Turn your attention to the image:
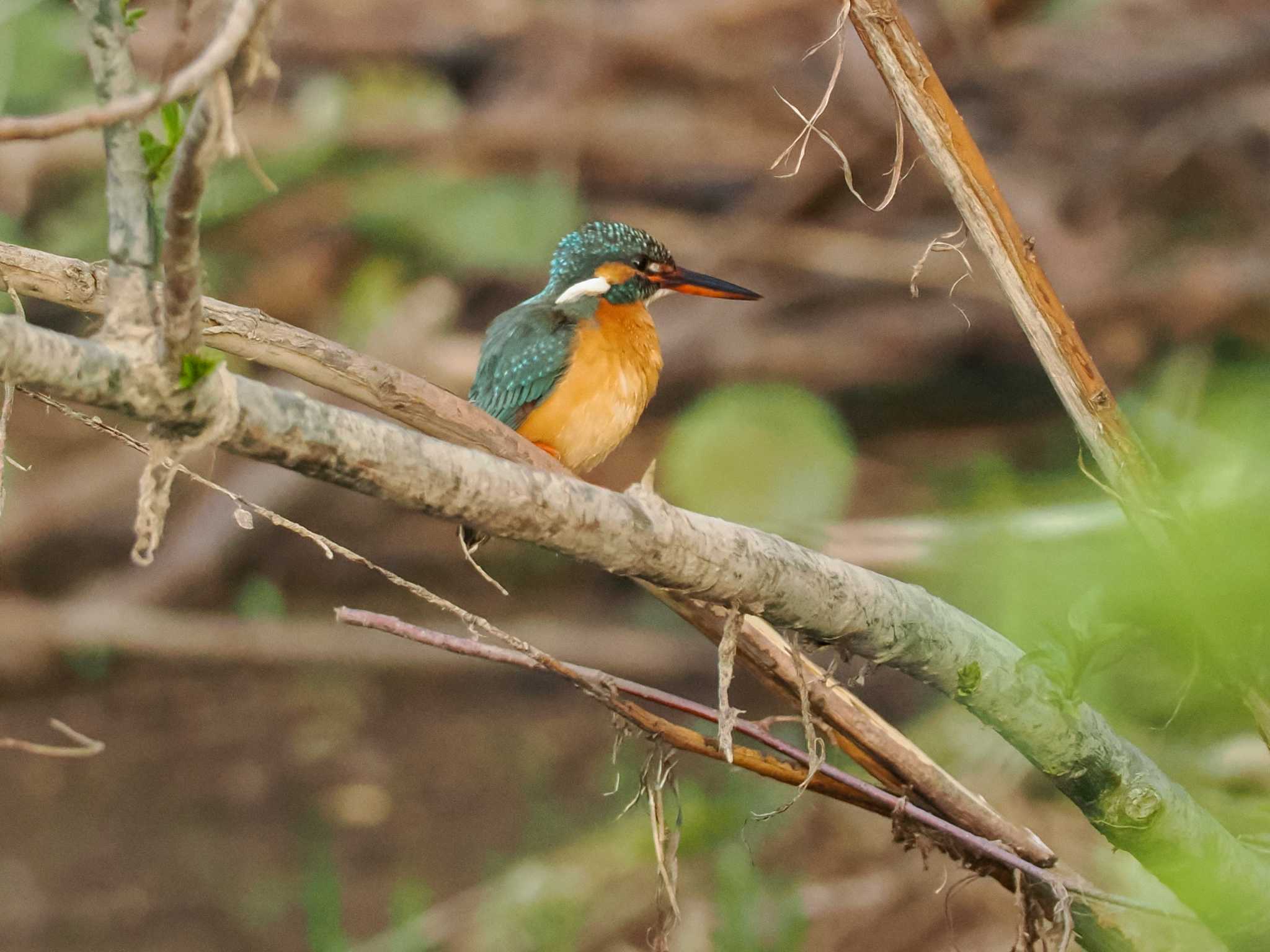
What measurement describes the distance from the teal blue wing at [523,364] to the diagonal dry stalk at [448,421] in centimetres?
103

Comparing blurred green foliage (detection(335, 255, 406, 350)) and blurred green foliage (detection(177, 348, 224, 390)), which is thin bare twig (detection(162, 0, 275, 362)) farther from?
blurred green foliage (detection(335, 255, 406, 350))

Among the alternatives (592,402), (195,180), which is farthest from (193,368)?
(592,402)

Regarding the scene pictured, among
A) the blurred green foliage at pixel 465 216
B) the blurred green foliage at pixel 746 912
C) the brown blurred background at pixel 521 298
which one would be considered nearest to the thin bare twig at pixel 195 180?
the blurred green foliage at pixel 746 912

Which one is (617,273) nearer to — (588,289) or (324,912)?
(588,289)

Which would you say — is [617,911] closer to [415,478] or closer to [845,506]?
[845,506]

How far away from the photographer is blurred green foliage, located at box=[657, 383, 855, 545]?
4.21 meters

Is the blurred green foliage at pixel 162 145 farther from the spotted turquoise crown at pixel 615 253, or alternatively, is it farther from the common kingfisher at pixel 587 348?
the spotted turquoise crown at pixel 615 253

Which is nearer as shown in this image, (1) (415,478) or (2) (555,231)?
(1) (415,478)

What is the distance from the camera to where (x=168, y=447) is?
0.94 metres

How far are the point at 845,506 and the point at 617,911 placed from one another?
1945mm

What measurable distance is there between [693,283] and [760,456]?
1.78 meters

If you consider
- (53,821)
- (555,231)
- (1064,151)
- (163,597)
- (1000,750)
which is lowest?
(53,821)

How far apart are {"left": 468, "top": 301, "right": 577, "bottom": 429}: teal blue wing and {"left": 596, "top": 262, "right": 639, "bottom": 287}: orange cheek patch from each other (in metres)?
0.16

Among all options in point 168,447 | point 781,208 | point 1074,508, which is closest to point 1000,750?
point 1074,508
